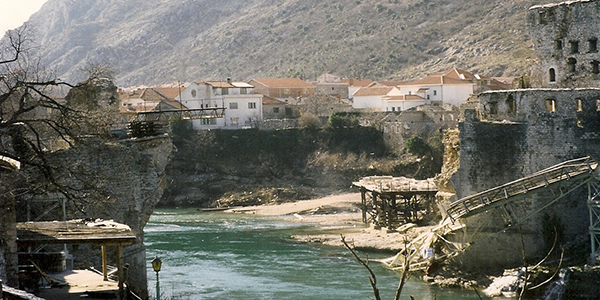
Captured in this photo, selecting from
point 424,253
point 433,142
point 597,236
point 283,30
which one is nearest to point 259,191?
point 433,142

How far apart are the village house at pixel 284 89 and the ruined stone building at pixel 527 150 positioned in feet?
229

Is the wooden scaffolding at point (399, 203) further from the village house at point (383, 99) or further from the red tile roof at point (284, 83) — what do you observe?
the red tile roof at point (284, 83)

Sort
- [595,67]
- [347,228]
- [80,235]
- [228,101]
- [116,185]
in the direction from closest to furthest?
[80,235], [116,185], [595,67], [347,228], [228,101]

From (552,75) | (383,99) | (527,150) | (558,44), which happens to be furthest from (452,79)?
(527,150)

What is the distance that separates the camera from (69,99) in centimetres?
3155

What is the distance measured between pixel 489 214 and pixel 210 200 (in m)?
48.3

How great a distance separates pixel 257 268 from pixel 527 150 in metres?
12.9

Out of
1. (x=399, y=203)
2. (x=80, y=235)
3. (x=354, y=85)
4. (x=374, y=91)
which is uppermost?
(x=354, y=85)

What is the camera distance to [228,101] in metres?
100

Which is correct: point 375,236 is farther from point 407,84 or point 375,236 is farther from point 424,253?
point 407,84

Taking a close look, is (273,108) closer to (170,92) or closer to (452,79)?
(170,92)

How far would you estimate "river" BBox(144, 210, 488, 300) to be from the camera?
36250 mm

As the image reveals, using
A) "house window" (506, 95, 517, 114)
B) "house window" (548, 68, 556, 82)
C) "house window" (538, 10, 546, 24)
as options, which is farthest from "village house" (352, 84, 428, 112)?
"house window" (506, 95, 517, 114)

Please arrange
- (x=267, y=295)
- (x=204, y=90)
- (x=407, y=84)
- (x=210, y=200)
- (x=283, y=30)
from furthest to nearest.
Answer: (x=283, y=30)
(x=407, y=84)
(x=204, y=90)
(x=210, y=200)
(x=267, y=295)
